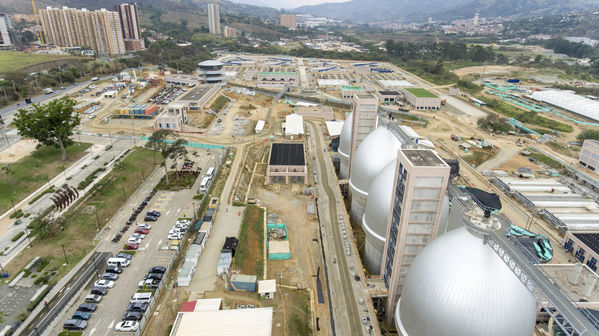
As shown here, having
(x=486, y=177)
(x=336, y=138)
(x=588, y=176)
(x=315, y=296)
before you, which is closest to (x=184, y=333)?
(x=315, y=296)

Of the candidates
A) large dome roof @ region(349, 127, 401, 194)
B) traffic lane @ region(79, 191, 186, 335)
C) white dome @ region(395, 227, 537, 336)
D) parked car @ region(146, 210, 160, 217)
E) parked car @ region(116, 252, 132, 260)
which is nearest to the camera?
white dome @ region(395, 227, 537, 336)

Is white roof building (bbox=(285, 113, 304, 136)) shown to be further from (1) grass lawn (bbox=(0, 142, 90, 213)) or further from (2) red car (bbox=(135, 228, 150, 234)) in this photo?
(1) grass lawn (bbox=(0, 142, 90, 213))

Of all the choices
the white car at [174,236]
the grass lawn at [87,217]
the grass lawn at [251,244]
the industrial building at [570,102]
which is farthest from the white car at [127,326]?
the industrial building at [570,102]

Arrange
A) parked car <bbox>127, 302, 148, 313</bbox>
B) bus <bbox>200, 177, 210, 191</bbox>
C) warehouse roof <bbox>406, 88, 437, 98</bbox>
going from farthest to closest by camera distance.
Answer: warehouse roof <bbox>406, 88, 437, 98</bbox> → bus <bbox>200, 177, 210, 191</bbox> → parked car <bbox>127, 302, 148, 313</bbox>

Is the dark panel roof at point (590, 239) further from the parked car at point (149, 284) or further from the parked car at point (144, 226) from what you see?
the parked car at point (144, 226)

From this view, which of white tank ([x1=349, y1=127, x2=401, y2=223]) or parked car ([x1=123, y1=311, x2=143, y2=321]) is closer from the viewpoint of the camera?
parked car ([x1=123, y1=311, x2=143, y2=321])

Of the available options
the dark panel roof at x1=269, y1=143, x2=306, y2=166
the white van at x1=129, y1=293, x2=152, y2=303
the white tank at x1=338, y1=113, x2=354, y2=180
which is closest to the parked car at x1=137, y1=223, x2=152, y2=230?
the white van at x1=129, y1=293, x2=152, y2=303

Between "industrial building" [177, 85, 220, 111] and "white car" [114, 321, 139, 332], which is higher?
"industrial building" [177, 85, 220, 111]

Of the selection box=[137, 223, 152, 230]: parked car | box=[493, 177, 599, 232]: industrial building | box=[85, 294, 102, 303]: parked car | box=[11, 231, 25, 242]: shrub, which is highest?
box=[11, 231, 25, 242]: shrub
